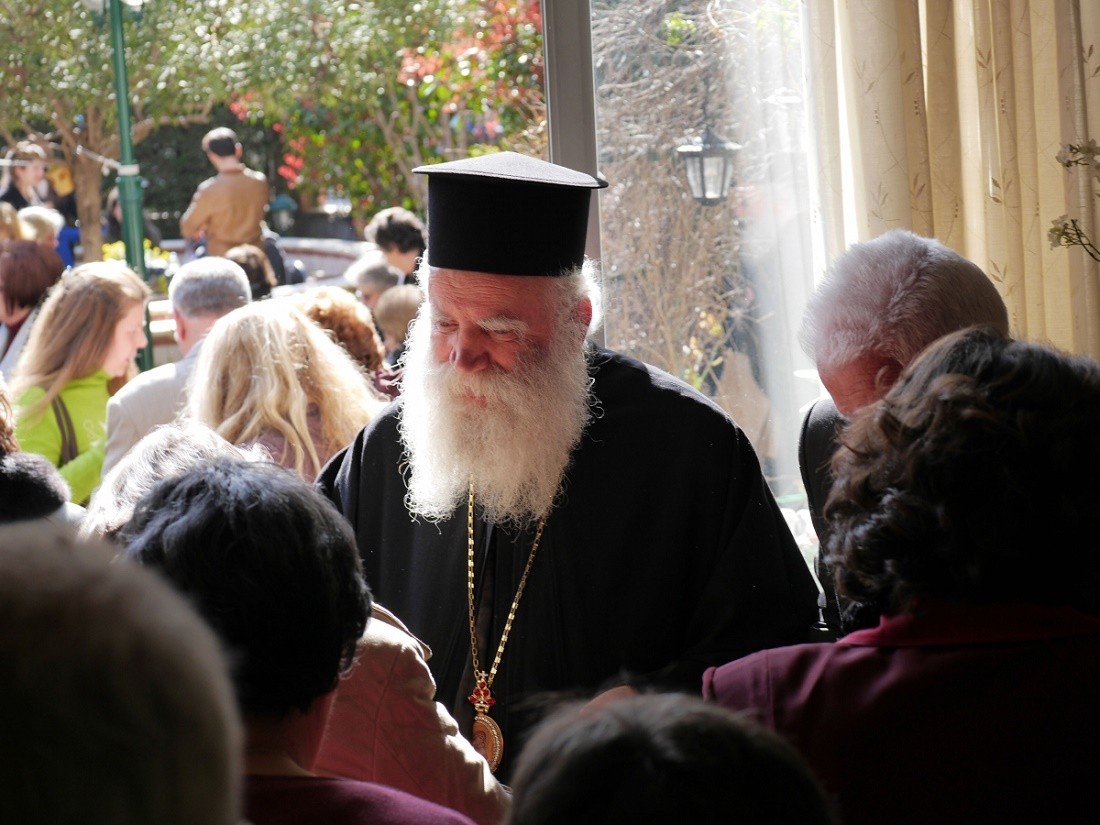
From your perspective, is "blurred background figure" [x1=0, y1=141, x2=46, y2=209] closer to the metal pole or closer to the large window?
the metal pole

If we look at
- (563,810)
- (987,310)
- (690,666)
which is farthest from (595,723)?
(987,310)

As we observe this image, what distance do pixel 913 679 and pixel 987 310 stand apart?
1489mm

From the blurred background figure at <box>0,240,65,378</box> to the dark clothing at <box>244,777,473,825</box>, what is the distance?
467cm

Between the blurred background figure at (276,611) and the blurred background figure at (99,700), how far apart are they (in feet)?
1.75

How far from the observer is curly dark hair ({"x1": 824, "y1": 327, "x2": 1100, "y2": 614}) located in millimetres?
1533

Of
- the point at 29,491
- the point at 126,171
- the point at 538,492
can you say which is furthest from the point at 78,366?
the point at 126,171

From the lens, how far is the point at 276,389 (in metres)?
3.78

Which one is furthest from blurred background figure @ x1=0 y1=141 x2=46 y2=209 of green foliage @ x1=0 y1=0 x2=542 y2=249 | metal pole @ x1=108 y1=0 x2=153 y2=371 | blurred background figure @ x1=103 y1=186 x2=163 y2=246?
metal pole @ x1=108 y1=0 x2=153 y2=371

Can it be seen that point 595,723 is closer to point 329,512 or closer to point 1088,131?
point 329,512

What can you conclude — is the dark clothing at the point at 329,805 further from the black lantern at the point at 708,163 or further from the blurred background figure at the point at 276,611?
the black lantern at the point at 708,163

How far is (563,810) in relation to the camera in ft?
3.20

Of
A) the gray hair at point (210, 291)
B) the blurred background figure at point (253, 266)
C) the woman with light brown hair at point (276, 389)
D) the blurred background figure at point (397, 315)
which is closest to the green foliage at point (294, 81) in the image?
the blurred background figure at point (253, 266)

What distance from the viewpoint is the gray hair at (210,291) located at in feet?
16.2

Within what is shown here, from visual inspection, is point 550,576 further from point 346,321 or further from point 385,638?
point 346,321
